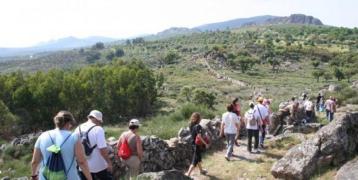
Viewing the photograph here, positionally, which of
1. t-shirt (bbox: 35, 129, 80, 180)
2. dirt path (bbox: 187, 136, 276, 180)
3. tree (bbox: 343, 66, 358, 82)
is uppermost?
t-shirt (bbox: 35, 129, 80, 180)

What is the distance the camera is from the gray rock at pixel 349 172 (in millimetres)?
10300

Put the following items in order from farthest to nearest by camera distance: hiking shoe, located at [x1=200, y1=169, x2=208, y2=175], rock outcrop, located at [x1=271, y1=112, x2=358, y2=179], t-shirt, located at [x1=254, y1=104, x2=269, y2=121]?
t-shirt, located at [x1=254, y1=104, x2=269, y2=121] → hiking shoe, located at [x1=200, y1=169, x2=208, y2=175] → rock outcrop, located at [x1=271, y1=112, x2=358, y2=179]

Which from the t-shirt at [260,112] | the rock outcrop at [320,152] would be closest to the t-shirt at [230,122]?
the t-shirt at [260,112]

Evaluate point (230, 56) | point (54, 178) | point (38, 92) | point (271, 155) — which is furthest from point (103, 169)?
point (230, 56)

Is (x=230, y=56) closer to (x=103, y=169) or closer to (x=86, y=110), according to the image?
(x=86, y=110)

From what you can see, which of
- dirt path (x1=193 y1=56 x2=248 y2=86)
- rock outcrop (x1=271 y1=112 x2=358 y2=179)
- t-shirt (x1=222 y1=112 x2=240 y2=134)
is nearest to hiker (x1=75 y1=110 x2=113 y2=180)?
rock outcrop (x1=271 y1=112 x2=358 y2=179)

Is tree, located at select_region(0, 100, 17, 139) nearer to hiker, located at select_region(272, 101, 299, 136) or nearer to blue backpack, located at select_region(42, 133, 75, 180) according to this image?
hiker, located at select_region(272, 101, 299, 136)

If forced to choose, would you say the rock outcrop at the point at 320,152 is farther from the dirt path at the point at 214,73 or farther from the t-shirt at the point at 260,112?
the dirt path at the point at 214,73

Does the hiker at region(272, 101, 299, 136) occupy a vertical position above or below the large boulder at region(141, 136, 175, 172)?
below

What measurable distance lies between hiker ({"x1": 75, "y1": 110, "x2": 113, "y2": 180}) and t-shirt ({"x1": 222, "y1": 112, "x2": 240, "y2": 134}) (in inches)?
224

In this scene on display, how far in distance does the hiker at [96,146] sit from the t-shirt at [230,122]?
569 centimetres

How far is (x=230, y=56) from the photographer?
134125mm

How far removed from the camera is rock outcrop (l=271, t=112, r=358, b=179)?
12048 millimetres

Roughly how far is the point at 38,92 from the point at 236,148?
44.8 metres
